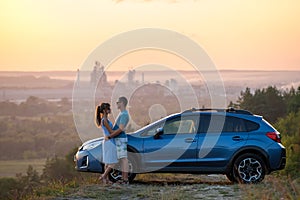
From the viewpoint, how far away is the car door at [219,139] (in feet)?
55.0

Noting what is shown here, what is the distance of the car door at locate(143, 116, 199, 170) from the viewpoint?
658 inches

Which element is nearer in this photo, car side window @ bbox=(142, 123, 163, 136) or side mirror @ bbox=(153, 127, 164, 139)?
side mirror @ bbox=(153, 127, 164, 139)

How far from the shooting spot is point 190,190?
611 inches

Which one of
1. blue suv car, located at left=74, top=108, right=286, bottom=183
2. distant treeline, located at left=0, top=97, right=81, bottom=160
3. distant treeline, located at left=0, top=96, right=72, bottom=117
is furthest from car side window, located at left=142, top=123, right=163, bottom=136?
distant treeline, located at left=0, top=96, right=72, bottom=117

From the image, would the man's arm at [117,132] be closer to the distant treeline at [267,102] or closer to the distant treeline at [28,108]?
the distant treeline at [267,102]

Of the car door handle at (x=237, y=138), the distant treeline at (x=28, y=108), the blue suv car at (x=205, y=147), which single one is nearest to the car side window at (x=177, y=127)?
the blue suv car at (x=205, y=147)

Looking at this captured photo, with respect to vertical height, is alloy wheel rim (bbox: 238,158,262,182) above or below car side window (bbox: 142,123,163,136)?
below

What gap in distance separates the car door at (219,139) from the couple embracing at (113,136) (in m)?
1.70

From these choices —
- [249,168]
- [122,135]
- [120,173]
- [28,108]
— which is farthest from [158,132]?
[28,108]

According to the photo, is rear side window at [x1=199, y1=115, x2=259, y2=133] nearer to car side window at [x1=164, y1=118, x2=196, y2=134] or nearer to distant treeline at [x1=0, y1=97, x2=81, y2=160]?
car side window at [x1=164, y1=118, x2=196, y2=134]

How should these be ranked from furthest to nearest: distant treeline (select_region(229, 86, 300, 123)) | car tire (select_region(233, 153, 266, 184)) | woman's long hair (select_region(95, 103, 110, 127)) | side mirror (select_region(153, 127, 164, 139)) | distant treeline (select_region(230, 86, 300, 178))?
1. distant treeline (select_region(229, 86, 300, 123))
2. distant treeline (select_region(230, 86, 300, 178))
3. car tire (select_region(233, 153, 266, 184))
4. side mirror (select_region(153, 127, 164, 139))
5. woman's long hair (select_region(95, 103, 110, 127))

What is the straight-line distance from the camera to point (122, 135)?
16.3 m

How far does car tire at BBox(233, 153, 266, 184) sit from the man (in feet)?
7.96

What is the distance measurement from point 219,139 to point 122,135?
2.16 metres
